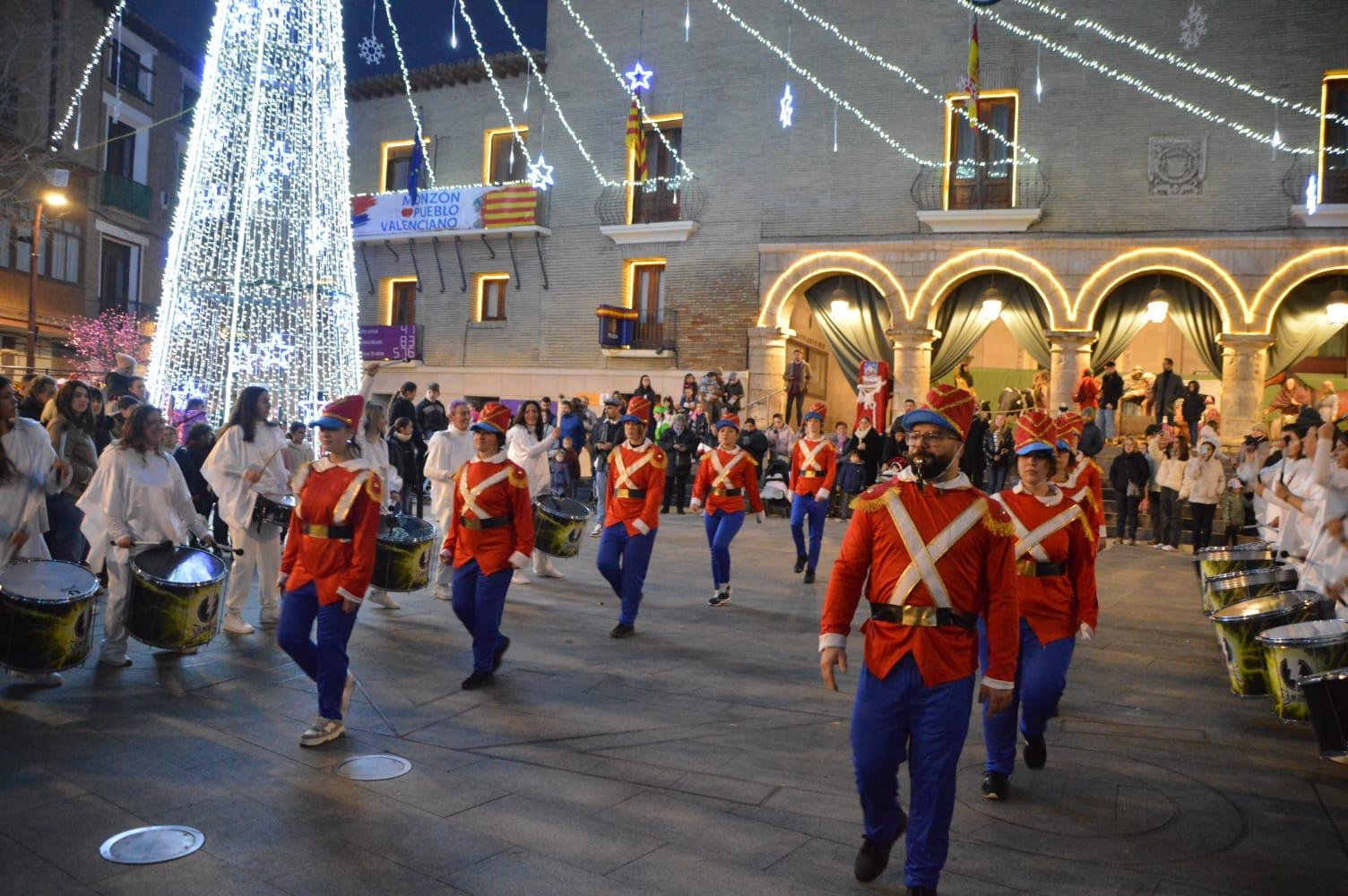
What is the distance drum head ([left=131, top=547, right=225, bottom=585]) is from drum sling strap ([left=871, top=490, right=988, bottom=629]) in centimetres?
469

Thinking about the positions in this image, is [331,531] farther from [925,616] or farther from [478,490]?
[925,616]

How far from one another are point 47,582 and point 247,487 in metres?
2.23

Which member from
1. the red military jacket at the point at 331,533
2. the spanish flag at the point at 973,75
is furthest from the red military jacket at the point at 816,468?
the spanish flag at the point at 973,75

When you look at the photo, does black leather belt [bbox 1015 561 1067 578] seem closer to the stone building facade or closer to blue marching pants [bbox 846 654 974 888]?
blue marching pants [bbox 846 654 974 888]

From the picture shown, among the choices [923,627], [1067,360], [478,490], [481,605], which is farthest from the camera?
[1067,360]

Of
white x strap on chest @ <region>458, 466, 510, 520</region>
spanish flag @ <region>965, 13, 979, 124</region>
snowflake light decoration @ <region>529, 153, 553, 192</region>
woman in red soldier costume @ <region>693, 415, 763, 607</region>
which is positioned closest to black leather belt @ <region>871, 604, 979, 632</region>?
white x strap on chest @ <region>458, 466, 510, 520</region>

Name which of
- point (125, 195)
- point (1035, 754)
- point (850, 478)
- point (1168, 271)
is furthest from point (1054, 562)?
point (125, 195)

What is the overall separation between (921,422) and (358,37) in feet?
96.2

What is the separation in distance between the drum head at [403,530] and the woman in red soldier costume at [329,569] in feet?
7.42

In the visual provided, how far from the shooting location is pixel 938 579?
4156 mm

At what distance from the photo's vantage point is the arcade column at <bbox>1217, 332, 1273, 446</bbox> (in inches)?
814

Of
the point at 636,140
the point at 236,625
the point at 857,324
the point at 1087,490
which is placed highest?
the point at 636,140

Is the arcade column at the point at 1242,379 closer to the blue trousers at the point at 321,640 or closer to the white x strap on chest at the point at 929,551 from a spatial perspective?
the white x strap on chest at the point at 929,551

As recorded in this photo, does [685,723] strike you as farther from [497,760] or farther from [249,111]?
[249,111]
